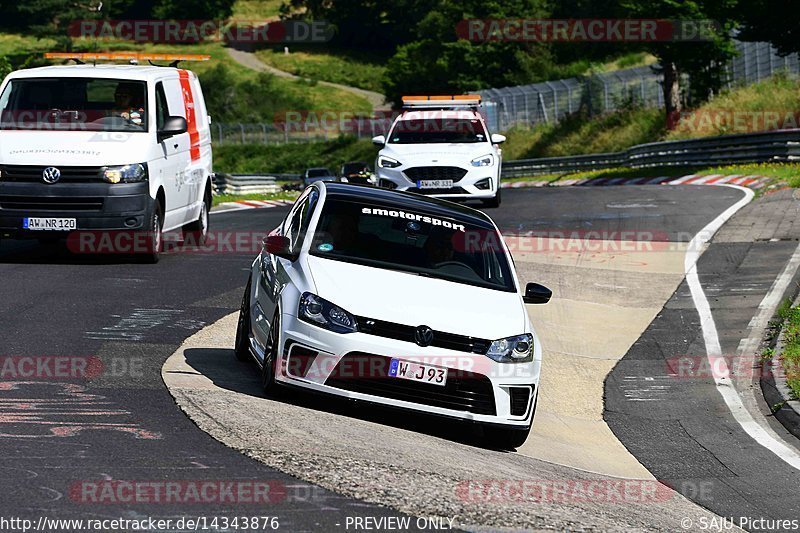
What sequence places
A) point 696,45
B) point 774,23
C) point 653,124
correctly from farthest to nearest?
point 653,124 → point 696,45 → point 774,23

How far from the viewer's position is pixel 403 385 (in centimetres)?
870

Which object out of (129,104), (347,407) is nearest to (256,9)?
(129,104)

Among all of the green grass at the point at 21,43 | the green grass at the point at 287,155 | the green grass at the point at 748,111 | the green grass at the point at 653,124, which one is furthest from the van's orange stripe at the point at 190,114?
the green grass at the point at 21,43

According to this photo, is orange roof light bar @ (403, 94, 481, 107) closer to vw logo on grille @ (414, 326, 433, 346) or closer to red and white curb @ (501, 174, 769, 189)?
red and white curb @ (501, 174, 769, 189)

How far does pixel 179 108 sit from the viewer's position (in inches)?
673

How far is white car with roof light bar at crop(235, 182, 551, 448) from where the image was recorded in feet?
28.5

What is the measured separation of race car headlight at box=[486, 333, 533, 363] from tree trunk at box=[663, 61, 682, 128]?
131 ft

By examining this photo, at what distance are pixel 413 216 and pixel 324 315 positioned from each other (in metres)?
1.65

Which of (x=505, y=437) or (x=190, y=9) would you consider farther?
(x=190, y=9)

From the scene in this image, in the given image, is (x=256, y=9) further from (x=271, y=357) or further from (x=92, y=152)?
(x=271, y=357)

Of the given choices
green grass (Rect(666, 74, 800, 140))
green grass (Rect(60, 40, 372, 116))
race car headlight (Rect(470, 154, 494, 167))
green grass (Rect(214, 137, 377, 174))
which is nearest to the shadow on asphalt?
race car headlight (Rect(470, 154, 494, 167))

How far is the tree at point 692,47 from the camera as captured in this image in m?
44.8

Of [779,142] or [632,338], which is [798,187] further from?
[632,338]

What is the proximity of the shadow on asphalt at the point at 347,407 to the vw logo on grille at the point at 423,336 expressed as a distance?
1.55 ft
